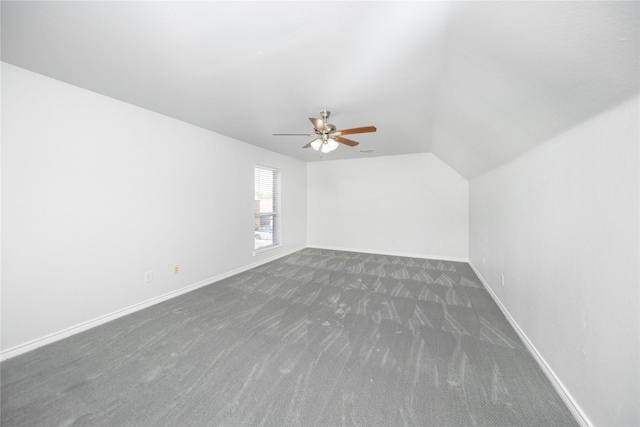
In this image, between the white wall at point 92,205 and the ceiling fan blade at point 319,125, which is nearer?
the white wall at point 92,205

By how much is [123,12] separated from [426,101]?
8.59 feet

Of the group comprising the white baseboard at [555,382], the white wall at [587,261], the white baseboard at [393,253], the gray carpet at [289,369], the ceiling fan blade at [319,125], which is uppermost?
the ceiling fan blade at [319,125]

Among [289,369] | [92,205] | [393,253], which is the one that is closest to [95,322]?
[92,205]

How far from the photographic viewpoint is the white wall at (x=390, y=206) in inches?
204

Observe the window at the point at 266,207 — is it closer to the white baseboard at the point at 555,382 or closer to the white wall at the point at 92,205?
the white wall at the point at 92,205

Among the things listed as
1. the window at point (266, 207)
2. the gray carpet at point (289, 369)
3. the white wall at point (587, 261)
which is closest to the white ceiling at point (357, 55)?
the white wall at point (587, 261)

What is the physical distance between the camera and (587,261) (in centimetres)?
139

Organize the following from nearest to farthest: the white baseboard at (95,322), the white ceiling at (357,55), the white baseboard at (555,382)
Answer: the white ceiling at (357,55) < the white baseboard at (555,382) < the white baseboard at (95,322)

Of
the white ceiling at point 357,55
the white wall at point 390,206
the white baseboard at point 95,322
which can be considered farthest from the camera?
the white wall at point 390,206

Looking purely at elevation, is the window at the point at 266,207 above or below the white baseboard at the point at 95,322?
above

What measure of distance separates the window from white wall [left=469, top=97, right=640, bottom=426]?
4194mm

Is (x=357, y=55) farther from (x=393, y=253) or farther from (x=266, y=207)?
(x=393, y=253)

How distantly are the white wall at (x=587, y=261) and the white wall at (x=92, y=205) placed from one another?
4.08 m

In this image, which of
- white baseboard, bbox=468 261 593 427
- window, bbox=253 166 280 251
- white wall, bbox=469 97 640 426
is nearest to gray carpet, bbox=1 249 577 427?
white baseboard, bbox=468 261 593 427
